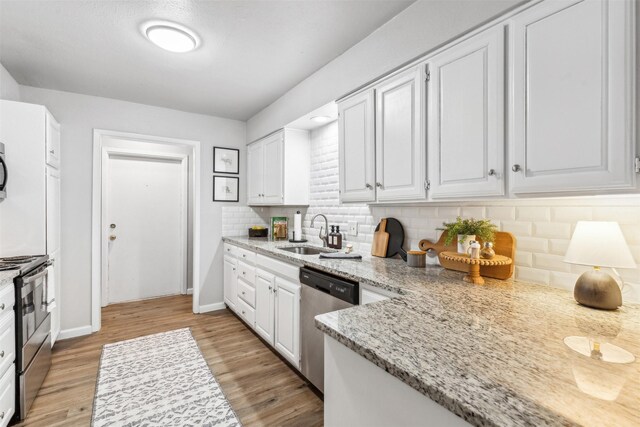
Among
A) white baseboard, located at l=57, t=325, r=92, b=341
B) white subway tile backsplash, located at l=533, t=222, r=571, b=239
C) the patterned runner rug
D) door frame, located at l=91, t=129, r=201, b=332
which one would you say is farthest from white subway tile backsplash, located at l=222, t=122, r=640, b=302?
white baseboard, located at l=57, t=325, r=92, b=341

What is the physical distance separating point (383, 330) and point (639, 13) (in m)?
1.34

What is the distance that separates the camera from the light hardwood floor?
1.93 metres

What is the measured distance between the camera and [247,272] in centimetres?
317

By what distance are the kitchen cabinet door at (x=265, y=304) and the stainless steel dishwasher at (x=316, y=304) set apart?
0.51 m

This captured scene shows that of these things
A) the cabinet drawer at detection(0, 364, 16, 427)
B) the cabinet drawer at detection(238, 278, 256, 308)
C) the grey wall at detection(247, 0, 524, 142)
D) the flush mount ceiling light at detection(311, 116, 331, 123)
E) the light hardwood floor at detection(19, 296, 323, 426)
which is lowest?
the light hardwood floor at detection(19, 296, 323, 426)

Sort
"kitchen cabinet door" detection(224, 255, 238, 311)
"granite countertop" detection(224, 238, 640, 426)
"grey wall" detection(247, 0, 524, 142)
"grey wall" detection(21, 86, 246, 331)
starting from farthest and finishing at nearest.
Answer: "kitchen cabinet door" detection(224, 255, 238, 311) → "grey wall" detection(21, 86, 246, 331) → "grey wall" detection(247, 0, 524, 142) → "granite countertop" detection(224, 238, 640, 426)

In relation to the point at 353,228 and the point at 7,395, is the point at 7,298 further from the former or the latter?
the point at 353,228

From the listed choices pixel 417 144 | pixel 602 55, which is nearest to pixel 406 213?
pixel 417 144

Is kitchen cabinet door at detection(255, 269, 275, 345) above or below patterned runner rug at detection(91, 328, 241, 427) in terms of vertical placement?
above

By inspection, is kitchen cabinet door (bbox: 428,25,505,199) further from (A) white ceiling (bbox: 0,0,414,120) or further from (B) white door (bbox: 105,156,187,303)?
(B) white door (bbox: 105,156,187,303)

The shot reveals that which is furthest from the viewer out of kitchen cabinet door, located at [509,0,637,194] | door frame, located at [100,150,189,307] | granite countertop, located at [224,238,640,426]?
door frame, located at [100,150,189,307]

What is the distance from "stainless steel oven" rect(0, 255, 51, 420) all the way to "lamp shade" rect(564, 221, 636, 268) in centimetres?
297

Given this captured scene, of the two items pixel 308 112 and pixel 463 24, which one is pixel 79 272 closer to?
pixel 308 112

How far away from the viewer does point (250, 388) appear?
2207mm
